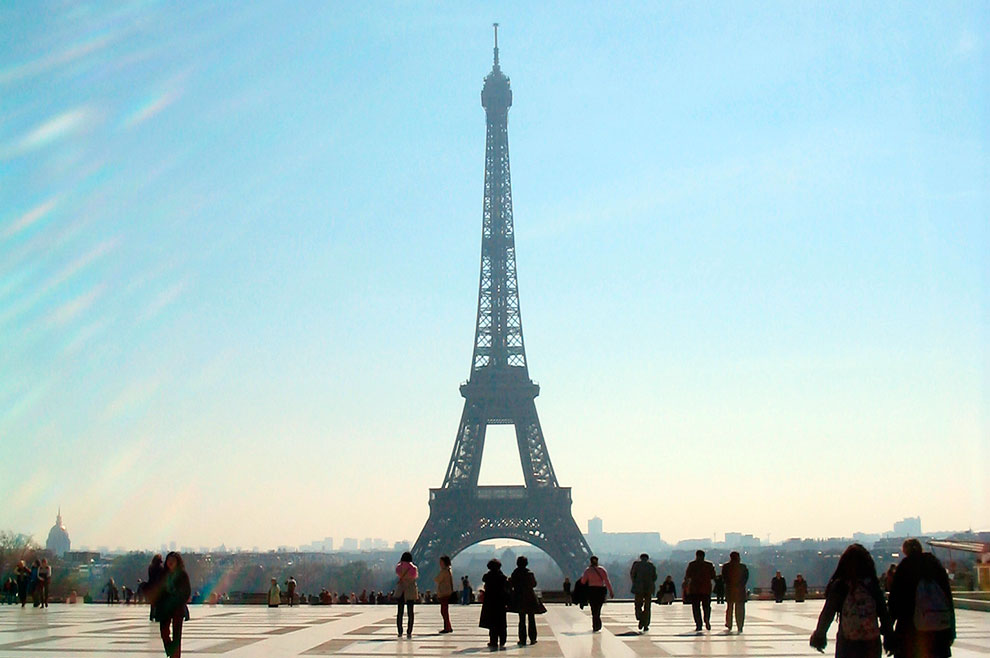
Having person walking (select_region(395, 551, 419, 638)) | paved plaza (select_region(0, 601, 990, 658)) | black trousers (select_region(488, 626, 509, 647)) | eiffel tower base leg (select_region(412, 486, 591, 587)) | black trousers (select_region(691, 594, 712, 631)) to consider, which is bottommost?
paved plaza (select_region(0, 601, 990, 658))

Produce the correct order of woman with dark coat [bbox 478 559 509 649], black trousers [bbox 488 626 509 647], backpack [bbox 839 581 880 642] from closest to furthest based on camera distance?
backpack [bbox 839 581 880 642]
black trousers [bbox 488 626 509 647]
woman with dark coat [bbox 478 559 509 649]

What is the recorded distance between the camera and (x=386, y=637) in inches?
784

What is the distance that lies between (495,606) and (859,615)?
9.46m

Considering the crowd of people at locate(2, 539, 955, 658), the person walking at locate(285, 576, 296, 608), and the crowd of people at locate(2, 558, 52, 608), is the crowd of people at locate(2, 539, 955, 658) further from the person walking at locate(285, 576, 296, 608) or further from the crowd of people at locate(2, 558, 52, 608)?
the person walking at locate(285, 576, 296, 608)

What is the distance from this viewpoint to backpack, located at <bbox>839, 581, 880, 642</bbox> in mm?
9375

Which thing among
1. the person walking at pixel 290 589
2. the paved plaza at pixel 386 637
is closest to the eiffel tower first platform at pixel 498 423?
the person walking at pixel 290 589

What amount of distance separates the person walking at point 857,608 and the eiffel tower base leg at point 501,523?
217 ft

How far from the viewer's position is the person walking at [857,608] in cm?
938

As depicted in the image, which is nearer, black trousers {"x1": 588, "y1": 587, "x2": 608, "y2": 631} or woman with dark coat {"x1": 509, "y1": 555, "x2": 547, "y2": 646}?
woman with dark coat {"x1": 509, "y1": 555, "x2": 547, "y2": 646}

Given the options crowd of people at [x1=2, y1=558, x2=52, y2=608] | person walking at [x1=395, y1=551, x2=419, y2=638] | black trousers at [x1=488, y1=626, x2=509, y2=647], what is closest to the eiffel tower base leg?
crowd of people at [x1=2, y1=558, x2=52, y2=608]

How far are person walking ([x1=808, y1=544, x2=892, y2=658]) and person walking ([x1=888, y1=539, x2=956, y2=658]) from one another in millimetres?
639

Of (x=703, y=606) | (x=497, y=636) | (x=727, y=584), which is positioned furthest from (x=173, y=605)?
(x=727, y=584)

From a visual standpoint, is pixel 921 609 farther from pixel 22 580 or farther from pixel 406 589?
pixel 22 580

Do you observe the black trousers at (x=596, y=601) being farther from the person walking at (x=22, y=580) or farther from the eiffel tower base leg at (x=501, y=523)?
the eiffel tower base leg at (x=501, y=523)
